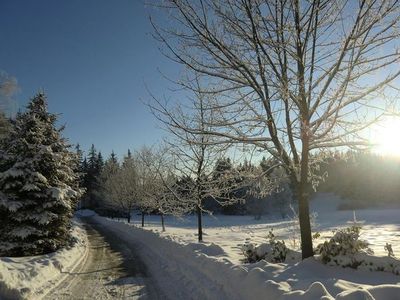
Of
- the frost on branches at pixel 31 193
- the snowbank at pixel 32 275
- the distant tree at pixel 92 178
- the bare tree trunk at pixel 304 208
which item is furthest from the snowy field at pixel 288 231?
the distant tree at pixel 92 178

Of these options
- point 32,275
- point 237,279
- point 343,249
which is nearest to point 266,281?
point 237,279

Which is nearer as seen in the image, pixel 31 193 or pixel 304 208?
pixel 304 208

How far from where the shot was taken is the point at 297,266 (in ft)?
26.6

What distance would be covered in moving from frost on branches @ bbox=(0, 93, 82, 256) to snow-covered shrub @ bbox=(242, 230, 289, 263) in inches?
338

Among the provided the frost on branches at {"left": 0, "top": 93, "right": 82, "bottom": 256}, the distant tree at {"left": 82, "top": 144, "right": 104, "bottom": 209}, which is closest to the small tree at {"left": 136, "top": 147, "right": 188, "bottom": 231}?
the frost on branches at {"left": 0, "top": 93, "right": 82, "bottom": 256}

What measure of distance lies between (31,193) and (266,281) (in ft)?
39.4

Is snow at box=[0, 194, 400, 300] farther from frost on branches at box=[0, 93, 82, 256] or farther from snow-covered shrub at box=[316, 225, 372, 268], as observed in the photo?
frost on branches at box=[0, 93, 82, 256]

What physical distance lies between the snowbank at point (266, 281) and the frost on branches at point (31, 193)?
5.99m

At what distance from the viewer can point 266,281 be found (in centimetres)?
645

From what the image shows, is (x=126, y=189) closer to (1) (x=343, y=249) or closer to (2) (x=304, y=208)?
(2) (x=304, y=208)

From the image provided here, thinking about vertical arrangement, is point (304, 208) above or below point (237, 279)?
above

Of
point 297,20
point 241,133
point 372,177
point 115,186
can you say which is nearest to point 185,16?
point 297,20

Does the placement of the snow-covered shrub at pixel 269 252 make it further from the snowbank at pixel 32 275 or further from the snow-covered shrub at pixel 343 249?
the snowbank at pixel 32 275

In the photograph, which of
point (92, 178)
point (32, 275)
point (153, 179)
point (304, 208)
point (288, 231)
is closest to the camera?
point (304, 208)
